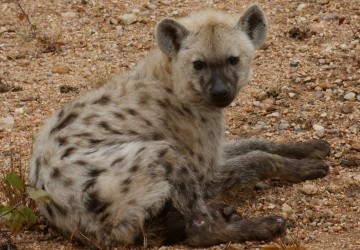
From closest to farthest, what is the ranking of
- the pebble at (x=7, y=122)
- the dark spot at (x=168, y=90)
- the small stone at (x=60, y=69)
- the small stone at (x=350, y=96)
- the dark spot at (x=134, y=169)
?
the dark spot at (x=134, y=169), the dark spot at (x=168, y=90), the pebble at (x=7, y=122), the small stone at (x=350, y=96), the small stone at (x=60, y=69)

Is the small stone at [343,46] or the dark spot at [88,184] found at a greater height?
the dark spot at [88,184]

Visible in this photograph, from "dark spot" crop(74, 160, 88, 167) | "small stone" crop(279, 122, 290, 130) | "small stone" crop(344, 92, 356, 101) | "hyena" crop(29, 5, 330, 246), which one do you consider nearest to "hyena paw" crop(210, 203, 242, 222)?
"hyena" crop(29, 5, 330, 246)

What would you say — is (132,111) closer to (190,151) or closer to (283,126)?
(190,151)

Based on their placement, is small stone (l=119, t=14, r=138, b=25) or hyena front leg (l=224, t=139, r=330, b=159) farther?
small stone (l=119, t=14, r=138, b=25)

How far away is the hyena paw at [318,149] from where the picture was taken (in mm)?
4777

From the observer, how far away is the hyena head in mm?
4363

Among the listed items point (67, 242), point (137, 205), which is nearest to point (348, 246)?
point (137, 205)

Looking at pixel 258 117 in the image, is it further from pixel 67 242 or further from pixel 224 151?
pixel 67 242

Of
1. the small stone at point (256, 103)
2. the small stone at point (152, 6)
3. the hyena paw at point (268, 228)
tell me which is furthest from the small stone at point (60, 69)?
the hyena paw at point (268, 228)

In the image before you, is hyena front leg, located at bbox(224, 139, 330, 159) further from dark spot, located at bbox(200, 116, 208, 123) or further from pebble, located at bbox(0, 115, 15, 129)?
pebble, located at bbox(0, 115, 15, 129)

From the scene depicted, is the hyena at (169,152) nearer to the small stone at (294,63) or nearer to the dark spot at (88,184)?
the dark spot at (88,184)

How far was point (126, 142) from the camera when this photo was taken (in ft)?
13.5

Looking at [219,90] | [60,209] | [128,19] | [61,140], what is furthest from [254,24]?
[128,19]

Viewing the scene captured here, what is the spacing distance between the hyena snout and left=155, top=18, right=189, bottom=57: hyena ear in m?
0.29
